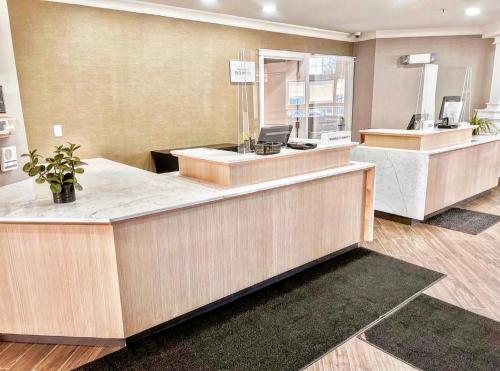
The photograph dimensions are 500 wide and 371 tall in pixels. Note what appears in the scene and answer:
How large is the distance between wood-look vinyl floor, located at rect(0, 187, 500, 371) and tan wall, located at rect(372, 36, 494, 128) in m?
2.17

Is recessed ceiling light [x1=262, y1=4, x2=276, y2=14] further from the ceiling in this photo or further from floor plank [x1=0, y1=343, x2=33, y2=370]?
floor plank [x1=0, y1=343, x2=33, y2=370]

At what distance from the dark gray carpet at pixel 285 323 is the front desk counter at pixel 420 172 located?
50.1 inches

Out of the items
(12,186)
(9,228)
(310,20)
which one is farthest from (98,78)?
(310,20)

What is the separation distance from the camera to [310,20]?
5352mm

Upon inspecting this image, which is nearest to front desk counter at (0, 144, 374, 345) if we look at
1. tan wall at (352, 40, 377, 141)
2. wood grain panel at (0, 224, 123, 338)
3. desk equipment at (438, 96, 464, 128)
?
wood grain panel at (0, 224, 123, 338)

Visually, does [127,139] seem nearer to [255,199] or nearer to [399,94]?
[255,199]

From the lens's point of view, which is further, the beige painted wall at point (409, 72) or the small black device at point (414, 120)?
the beige painted wall at point (409, 72)

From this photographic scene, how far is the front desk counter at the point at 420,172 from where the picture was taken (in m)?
4.18

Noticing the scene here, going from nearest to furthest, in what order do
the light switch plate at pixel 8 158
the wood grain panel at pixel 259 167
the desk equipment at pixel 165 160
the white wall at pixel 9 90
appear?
the wood grain panel at pixel 259 167 < the light switch plate at pixel 8 158 < the white wall at pixel 9 90 < the desk equipment at pixel 165 160

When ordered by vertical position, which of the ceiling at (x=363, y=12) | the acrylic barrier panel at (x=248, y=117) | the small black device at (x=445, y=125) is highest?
the ceiling at (x=363, y=12)

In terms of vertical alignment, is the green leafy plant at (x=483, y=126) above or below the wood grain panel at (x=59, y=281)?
above

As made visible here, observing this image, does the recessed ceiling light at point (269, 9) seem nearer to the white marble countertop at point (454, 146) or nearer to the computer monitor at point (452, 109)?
the white marble countertop at point (454, 146)

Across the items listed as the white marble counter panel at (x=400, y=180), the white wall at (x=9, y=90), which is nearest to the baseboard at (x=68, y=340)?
the white wall at (x=9, y=90)

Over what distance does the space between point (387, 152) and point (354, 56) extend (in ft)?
10.4
